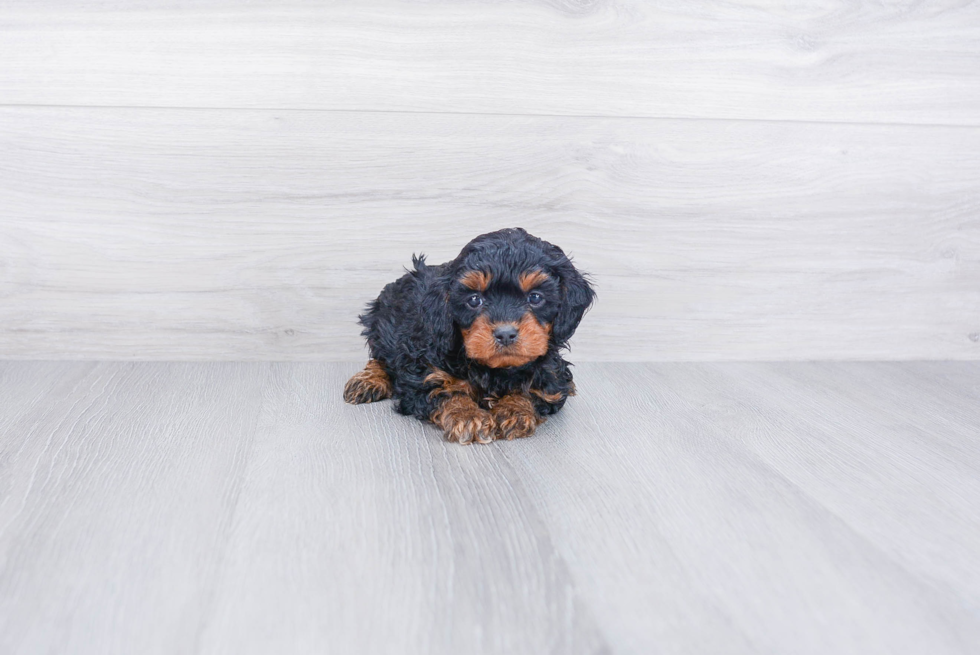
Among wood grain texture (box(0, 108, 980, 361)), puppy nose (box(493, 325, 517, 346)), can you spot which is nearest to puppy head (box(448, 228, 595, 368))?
puppy nose (box(493, 325, 517, 346))

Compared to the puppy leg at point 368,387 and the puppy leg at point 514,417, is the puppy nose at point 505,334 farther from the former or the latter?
the puppy leg at point 368,387

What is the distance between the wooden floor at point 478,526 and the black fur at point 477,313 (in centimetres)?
12

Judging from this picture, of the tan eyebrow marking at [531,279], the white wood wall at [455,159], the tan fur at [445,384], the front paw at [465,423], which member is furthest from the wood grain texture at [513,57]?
the front paw at [465,423]

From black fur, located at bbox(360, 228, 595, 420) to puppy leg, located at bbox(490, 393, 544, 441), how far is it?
5 centimetres

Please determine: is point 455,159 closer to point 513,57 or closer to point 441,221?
point 441,221

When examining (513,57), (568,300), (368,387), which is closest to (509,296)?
(568,300)

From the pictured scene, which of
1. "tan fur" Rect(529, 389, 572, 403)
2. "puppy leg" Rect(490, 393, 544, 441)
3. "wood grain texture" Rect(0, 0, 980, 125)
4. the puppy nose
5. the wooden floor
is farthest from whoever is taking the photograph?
"wood grain texture" Rect(0, 0, 980, 125)

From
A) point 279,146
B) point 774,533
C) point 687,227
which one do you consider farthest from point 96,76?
point 774,533

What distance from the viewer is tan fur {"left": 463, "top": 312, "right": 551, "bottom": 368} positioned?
6.25 feet

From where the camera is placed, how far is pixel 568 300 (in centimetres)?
206

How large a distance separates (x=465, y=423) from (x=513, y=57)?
4.24 ft

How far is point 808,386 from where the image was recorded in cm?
260

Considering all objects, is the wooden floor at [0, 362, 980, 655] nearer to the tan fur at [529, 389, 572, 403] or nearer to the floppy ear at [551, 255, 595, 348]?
the tan fur at [529, 389, 572, 403]

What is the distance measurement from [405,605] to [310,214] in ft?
5.52
